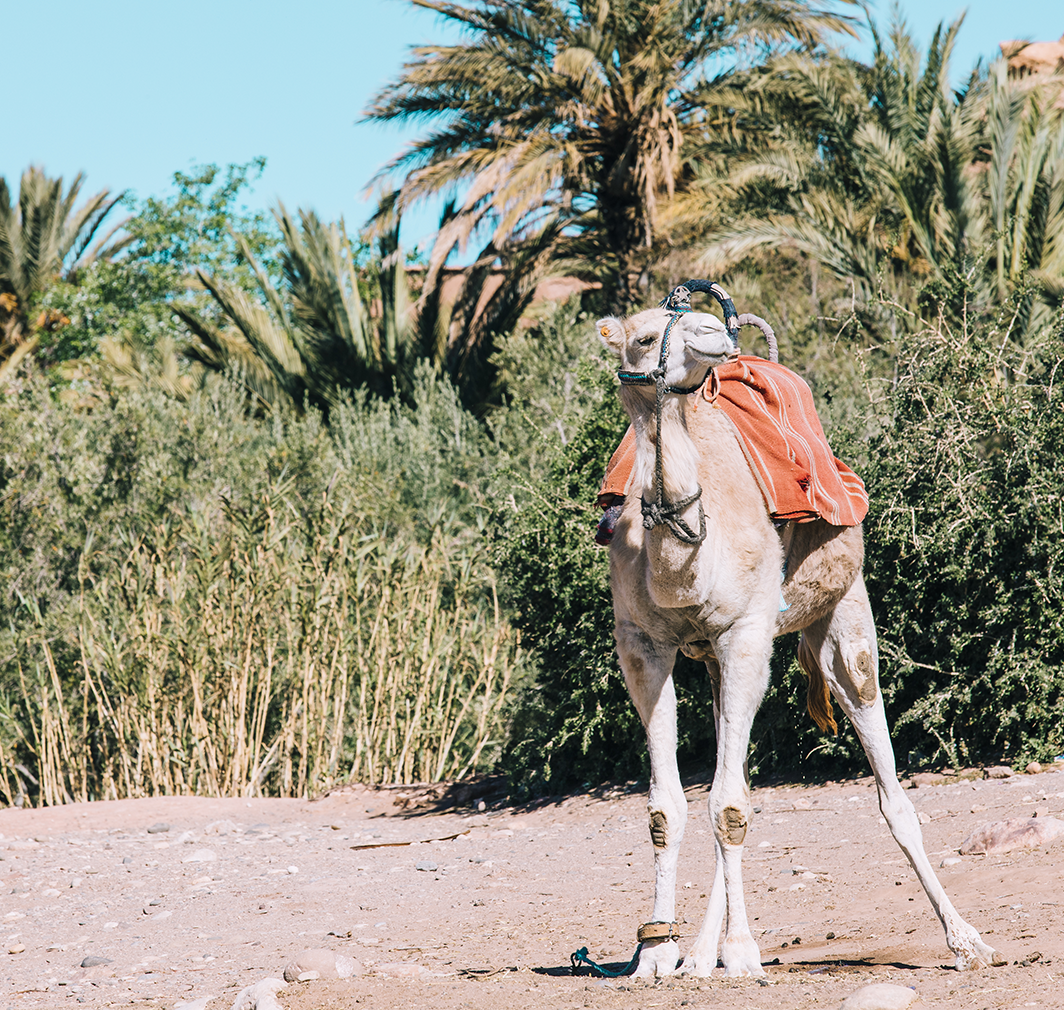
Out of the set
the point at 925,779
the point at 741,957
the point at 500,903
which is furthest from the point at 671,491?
the point at 925,779

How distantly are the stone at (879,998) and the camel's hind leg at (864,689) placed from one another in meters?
0.88

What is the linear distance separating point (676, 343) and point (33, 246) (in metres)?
29.5

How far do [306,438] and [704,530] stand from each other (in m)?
10.9

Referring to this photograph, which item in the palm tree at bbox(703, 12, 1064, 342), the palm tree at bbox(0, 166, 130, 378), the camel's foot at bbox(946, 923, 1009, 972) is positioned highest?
the palm tree at bbox(0, 166, 130, 378)

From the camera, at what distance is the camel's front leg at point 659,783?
4.12 m

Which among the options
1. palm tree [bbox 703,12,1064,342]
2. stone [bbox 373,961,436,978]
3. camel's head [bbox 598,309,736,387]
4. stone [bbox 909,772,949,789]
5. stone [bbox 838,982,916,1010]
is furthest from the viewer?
palm tree [bbox 703,12,1064,342]

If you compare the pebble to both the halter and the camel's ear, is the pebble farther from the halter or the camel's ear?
the camel's ear

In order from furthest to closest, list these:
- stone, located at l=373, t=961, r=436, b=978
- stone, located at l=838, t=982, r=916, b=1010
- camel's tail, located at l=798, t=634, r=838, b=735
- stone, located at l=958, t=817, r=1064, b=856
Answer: stone, located at l=958, t=817, r=1064, b=856
camel's tail, located at l=798, t=634, r=838, b=735
stone, located at l=373, t=961, r=436, b=978
stone, located at l=838, t=982, r=916, b=1010

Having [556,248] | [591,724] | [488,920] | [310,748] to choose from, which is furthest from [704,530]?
[556,248]

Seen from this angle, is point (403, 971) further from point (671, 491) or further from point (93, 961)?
point (671, 491)

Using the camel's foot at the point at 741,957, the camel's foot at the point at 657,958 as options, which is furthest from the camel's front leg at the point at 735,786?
the camel's foot at the point at 657,958

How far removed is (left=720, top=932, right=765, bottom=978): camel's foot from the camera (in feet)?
13.2

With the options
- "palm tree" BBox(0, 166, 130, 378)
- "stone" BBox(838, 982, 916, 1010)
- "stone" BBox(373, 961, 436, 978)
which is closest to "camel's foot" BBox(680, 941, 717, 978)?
"stone" BBox(838, 982, 916, 1010)

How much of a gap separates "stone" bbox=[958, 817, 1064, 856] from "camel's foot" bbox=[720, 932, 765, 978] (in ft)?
7.80
